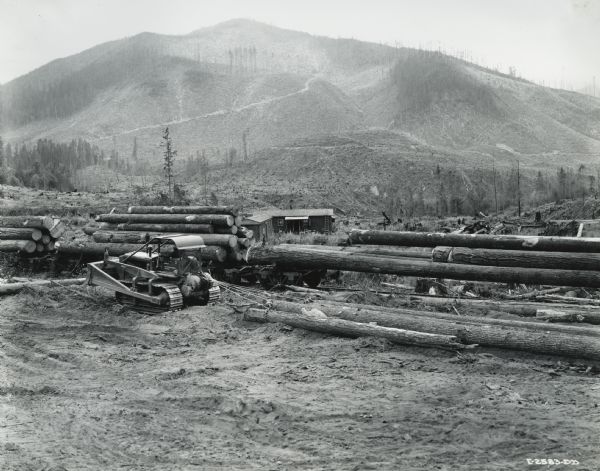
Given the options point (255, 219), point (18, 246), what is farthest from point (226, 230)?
point (255, 219)

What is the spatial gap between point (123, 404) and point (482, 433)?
4415 mm

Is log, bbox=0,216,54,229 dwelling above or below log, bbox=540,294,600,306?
above

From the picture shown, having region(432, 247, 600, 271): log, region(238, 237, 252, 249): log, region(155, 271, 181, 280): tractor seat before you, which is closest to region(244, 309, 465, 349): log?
region(155, 271, 181, 280): tractor seat

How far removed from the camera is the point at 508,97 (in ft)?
458

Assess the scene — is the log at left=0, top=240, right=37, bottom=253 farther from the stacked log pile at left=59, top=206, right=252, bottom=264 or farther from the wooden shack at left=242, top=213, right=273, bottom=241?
the wooden shack at left=242, top=213, right=273, bottom=241

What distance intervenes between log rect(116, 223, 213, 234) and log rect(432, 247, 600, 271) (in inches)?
300

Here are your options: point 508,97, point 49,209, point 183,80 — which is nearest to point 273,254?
point 49,209

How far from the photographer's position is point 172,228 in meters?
18.5

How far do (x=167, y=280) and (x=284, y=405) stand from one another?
6436 millimetres

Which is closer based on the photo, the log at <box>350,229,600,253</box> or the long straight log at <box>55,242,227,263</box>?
the log at <box>350,229,600,253</box>

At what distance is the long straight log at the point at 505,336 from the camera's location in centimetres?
791

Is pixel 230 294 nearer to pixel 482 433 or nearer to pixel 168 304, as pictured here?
pixel 168 304

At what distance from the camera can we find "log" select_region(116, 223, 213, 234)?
58.0 ft

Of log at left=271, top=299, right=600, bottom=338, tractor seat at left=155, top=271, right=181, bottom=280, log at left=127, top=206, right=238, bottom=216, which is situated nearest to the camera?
log at left=271, top=299, right=600, bottom=338
